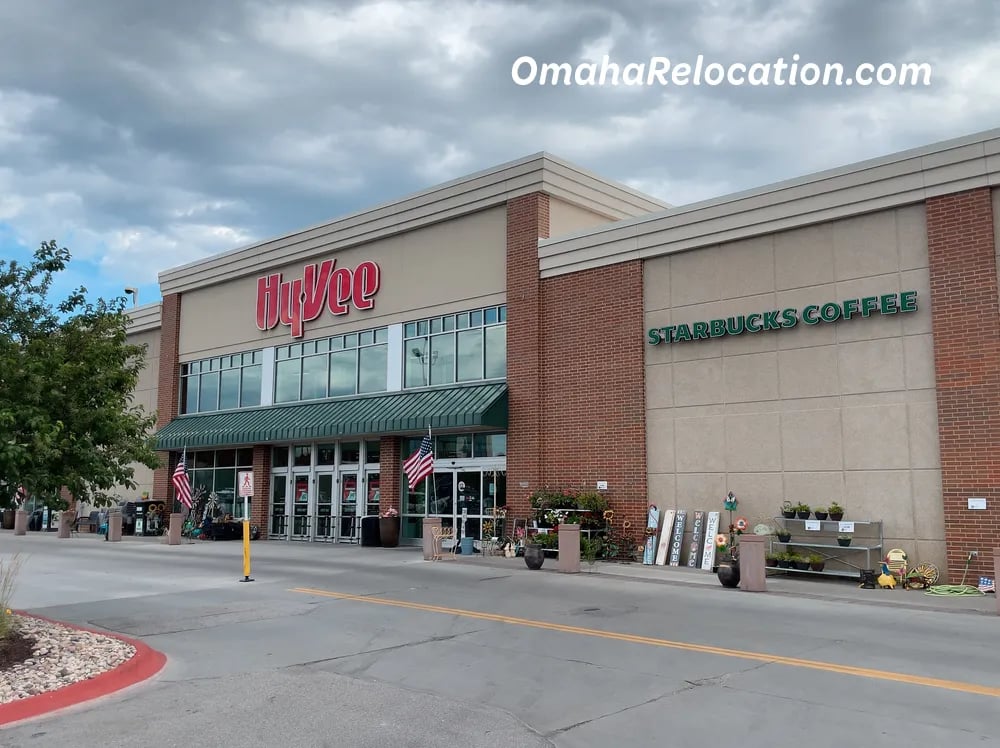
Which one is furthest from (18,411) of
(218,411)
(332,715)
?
(218,411)

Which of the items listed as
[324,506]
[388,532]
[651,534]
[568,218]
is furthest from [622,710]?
[324,506]

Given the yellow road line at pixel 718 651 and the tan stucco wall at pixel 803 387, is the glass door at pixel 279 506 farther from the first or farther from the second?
the yellow road line at pixel 718 651

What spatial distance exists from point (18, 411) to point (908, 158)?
1659 centimetres

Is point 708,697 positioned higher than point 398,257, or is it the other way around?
point 398,257

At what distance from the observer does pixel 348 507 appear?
2933 centimetres

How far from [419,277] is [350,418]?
496 centimetres

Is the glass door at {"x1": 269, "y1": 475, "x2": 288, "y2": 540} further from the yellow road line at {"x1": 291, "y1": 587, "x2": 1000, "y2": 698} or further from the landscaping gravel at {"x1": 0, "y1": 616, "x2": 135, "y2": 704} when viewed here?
the landscaping gravel at {"x1": 0, "y1": 616, "x2": 135, "y2": 704}

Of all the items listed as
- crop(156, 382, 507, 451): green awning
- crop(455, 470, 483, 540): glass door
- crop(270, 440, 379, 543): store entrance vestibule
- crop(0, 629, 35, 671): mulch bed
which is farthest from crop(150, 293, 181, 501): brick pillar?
crop(0, 629, 35, 671): mulch bed

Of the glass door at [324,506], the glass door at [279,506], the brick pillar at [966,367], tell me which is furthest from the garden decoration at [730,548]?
the glass door at [279,506]

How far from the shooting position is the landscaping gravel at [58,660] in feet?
27.5

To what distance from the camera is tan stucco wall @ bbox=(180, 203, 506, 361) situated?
25.8 meters

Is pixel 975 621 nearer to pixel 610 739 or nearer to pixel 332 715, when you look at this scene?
pixel 610 739

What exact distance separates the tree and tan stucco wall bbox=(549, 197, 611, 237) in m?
14.4

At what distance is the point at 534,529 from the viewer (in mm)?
22938
